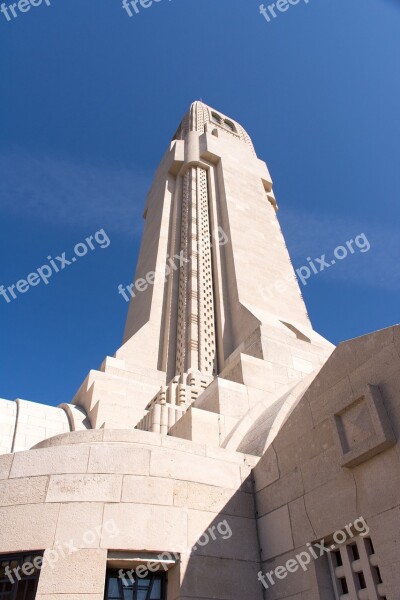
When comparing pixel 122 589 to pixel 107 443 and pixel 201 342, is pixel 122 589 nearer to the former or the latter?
pixel 107 443

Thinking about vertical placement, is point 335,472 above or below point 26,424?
below

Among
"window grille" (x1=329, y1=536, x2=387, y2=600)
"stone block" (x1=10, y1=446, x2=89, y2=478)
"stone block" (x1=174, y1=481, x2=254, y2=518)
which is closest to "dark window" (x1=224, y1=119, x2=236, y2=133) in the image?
"stone block" (x1=174, y1=481, x2=254, y2=518)

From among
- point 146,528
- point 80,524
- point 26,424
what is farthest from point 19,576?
point 26,424

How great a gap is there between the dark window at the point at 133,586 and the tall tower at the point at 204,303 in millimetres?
3089

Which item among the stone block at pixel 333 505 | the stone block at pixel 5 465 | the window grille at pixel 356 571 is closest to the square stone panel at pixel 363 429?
the stone block at pixel 333 505

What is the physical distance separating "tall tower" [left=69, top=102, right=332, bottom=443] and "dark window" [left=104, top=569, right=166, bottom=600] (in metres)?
3.09

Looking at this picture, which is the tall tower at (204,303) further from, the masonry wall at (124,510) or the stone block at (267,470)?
the masonry wall at (124,510)

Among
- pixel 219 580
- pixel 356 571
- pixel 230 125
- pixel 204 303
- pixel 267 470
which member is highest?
pixel 230 125

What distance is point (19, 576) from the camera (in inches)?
184

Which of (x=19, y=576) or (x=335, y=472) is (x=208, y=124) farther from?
(x=19, y=576)

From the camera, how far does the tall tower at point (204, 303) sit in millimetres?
10805

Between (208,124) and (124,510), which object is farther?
(208,124)

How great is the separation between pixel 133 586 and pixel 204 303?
11.3 metres

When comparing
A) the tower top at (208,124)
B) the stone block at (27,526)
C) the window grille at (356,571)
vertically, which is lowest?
the window grille at (356,571)
